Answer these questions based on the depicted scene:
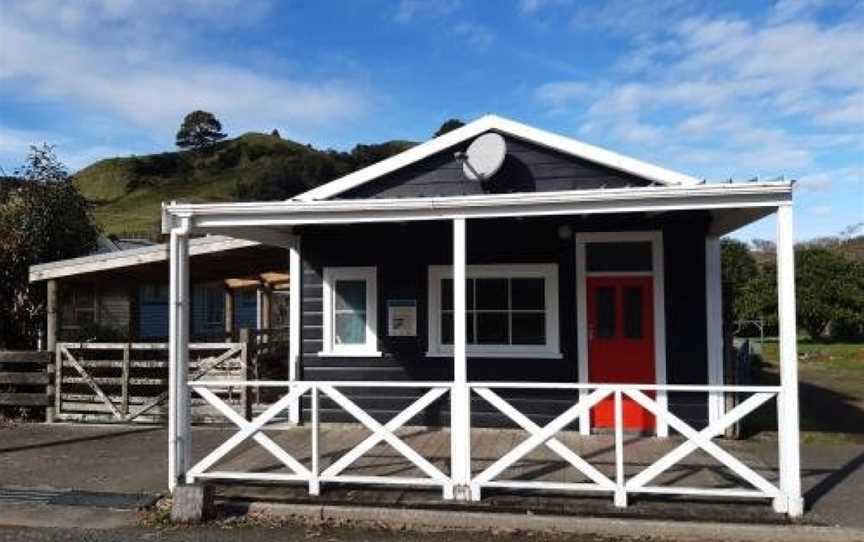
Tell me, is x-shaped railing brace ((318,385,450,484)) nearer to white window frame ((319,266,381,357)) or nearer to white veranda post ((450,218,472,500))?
white veranda post ((450,218,472,500))

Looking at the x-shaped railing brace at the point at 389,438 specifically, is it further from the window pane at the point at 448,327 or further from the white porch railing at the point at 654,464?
the window pane at the point at 448,327

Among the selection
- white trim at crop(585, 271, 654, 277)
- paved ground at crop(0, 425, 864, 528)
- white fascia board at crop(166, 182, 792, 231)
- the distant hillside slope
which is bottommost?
paved ground at crop(0, 425, 864, 528)

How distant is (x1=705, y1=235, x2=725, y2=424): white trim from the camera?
9.70m

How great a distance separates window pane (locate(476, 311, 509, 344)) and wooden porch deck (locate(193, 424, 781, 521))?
1.14 m

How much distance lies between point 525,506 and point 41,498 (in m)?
4.54

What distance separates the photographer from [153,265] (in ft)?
41.5

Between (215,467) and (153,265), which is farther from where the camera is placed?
(153,265)

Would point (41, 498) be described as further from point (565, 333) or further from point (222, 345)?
point (565, 333)

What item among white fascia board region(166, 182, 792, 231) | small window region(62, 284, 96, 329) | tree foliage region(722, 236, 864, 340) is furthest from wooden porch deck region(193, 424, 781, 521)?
tree foliage region(722, 236, 864, 340)

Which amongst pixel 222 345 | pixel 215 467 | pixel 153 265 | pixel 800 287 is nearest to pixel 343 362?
pixel 222 345

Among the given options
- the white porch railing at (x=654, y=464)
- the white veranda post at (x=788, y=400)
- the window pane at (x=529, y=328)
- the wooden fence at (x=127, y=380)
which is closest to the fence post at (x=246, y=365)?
the wooden fence at (x=127, y=380)

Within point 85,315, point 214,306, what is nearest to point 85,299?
point 85,315

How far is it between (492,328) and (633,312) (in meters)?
1.77

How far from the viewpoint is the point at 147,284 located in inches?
723
